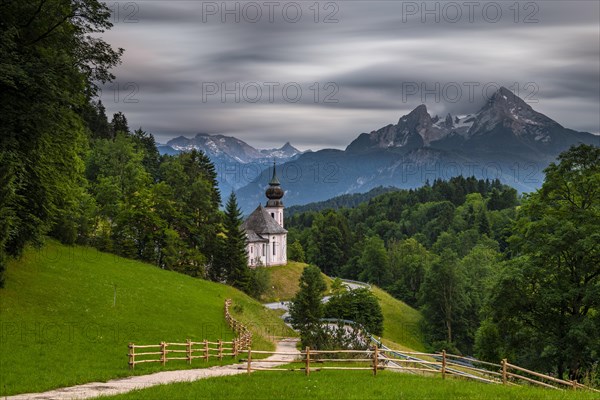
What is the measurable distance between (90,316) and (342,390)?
68.7 feet

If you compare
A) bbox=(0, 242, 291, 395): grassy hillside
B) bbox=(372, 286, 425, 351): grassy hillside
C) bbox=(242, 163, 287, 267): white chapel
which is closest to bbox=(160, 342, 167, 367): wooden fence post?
bbox=(0, 242, 291, 395): grassy hillside

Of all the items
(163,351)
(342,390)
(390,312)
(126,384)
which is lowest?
(126,384)

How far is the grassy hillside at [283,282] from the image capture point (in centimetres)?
9456

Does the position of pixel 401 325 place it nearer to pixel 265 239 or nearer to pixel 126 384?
pixel 265 239

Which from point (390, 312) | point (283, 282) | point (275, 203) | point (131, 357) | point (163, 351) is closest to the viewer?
point (131, 357)

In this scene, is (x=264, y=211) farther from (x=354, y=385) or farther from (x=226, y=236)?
(x=354, y=385)

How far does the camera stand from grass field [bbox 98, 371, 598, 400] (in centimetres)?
2298

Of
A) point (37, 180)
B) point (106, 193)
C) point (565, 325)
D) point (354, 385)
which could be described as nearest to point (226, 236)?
point (106, 193)

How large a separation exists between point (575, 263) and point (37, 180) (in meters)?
30.4

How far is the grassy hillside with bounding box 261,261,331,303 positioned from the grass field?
211ft

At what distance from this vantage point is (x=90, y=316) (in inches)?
1551

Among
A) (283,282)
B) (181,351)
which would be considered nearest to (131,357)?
(181,351)

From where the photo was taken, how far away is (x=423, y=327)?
9456cm

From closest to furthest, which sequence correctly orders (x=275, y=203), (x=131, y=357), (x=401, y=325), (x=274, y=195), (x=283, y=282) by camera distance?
(x=131, y=357) < (x=401, y=325) < (x=283, y=282) < (x=274, y=195) < (x=275, y=203)
